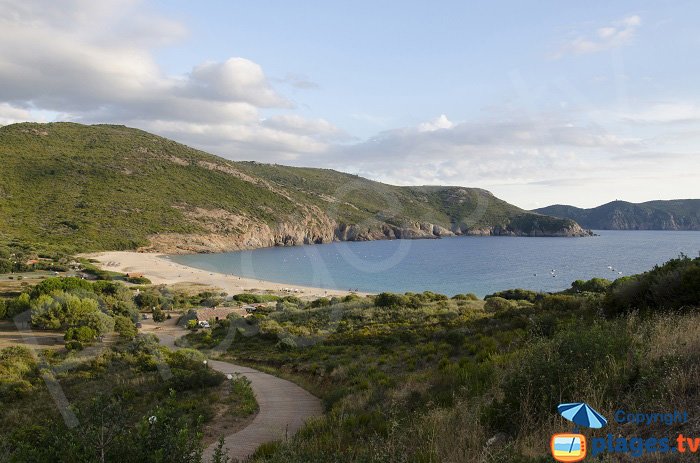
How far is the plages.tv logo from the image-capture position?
3.21m

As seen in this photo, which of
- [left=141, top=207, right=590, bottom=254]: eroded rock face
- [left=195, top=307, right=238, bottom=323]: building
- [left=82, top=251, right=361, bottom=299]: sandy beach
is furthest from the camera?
[left=141, top=207, right=590, bottom=254]: eroded rock face

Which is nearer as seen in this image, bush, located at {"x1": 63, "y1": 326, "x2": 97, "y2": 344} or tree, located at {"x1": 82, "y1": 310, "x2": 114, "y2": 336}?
bush, located at {"x1": 63, "y1": 326, "x2": 97, "y2": 344}

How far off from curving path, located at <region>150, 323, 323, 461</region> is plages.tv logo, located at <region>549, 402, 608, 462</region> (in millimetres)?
4653

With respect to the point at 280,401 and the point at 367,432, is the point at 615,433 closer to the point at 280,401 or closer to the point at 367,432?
the point at 367,432

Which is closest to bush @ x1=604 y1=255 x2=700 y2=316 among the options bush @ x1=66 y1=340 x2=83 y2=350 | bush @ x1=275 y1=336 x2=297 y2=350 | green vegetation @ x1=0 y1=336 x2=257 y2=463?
green vegetation @ x1=0 y1=336 x2=257 y2=463

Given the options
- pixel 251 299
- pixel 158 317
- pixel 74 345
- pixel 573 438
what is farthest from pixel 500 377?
pixel 251 299

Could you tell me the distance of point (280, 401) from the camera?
13211 mm

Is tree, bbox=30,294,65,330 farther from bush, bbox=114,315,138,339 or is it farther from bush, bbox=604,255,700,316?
bush, bbox=604,255,700,316

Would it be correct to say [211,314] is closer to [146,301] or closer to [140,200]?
[146,301]

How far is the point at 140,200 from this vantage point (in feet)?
360

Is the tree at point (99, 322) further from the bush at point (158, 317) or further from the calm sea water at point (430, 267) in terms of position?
the calm sea water at point (430, 267)

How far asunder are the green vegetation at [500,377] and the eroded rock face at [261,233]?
9329cm

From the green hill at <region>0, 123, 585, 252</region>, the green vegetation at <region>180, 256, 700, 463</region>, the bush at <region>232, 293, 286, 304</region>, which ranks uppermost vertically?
the green hill at <region>0, 123, 585, 252</region>

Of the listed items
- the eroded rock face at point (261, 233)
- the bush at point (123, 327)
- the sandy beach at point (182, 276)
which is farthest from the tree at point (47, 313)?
the eroded rock face at point (261, 233)
